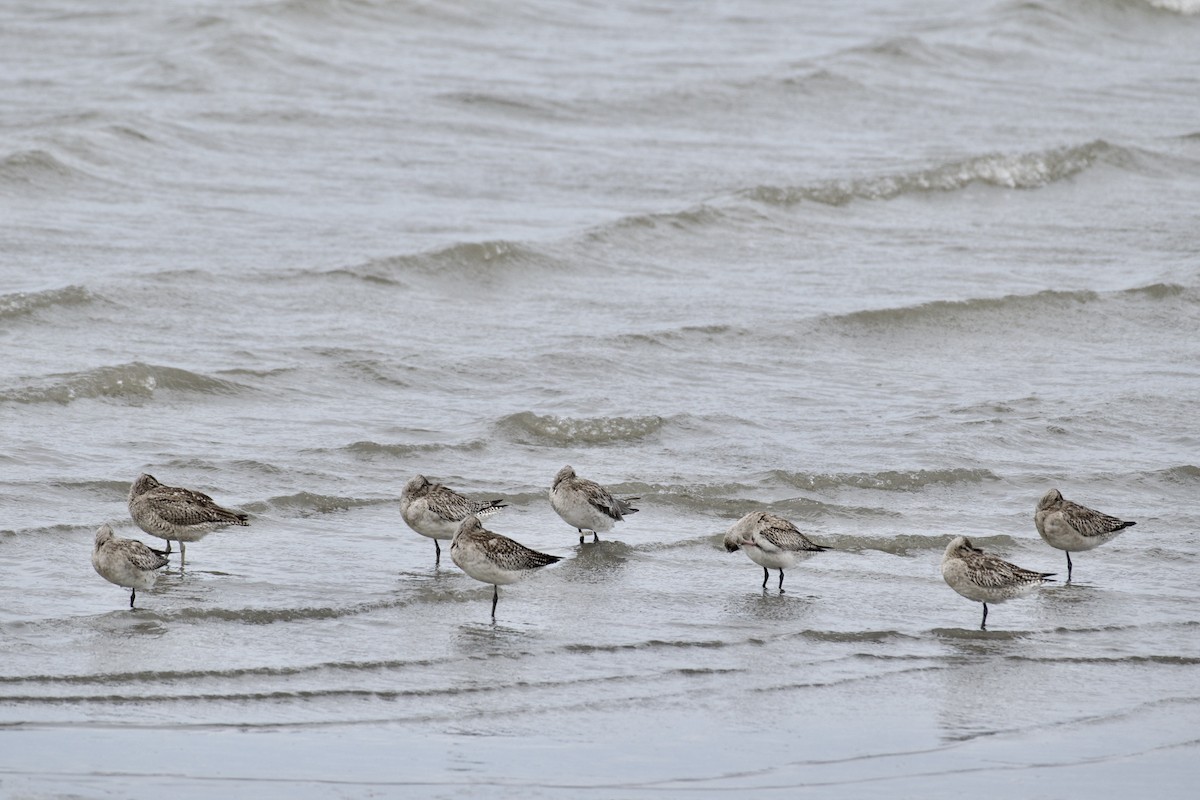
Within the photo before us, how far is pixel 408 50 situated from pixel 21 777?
28.5 meters

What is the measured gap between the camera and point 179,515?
37.7 feet

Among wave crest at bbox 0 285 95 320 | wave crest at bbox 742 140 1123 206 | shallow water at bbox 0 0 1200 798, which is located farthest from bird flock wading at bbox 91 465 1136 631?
wave crest at bbox 742 140 1123 206

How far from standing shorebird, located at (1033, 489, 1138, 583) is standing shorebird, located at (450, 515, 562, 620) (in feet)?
11.3

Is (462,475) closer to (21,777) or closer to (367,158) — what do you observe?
(21,777)

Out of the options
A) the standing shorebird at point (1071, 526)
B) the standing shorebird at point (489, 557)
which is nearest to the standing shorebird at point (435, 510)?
the standing shorebird at point (489, 557)

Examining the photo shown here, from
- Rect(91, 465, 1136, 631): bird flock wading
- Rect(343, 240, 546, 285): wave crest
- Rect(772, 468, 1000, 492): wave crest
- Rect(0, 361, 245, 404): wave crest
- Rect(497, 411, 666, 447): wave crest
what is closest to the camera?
Rect(91, 465, 1136, 631): bird flock wading

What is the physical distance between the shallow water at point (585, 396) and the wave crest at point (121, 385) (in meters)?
0.06

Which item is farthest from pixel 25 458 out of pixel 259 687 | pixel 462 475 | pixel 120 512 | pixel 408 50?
pixel 408 50

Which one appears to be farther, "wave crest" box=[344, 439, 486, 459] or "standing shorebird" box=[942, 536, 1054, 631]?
"wave crest" box=[344, 439, 486, 459]

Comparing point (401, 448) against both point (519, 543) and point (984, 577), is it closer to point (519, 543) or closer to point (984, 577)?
point (519, 543)

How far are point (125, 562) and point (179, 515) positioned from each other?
1203mm

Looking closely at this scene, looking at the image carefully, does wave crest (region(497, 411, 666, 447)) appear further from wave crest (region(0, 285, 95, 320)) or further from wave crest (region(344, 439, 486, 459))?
wave crest (region(0, 285, 95, 320))

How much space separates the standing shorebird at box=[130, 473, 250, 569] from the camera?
11.5 metres

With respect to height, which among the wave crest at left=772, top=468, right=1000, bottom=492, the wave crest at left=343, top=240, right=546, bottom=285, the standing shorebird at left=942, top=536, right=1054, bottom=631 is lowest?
the wave crest at left=343, top=240, right=546, bottom=285
